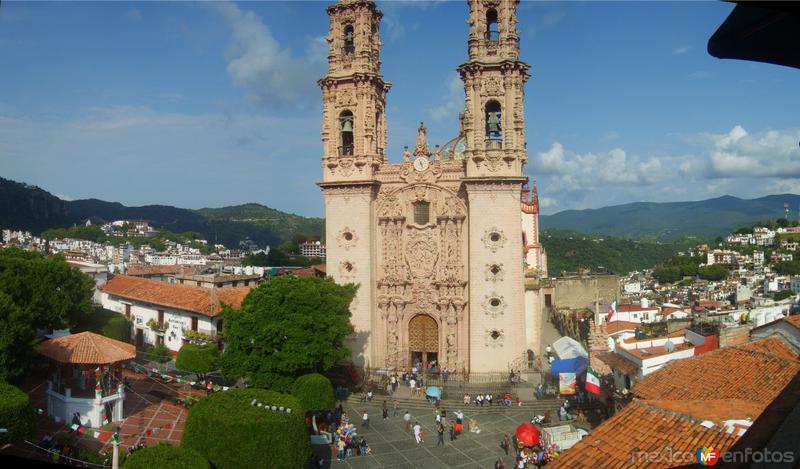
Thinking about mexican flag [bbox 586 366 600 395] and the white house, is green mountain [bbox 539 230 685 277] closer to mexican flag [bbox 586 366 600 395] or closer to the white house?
the white house

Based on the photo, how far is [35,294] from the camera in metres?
26.9

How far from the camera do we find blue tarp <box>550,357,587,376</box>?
26202 millimetres

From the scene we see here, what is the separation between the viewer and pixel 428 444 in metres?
22.4

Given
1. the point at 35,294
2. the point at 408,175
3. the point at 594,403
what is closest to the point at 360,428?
the point at 594,403

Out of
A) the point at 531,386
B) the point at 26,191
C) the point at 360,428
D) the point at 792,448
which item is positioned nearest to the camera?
the point at 792,448

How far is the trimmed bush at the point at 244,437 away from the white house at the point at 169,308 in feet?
53.1

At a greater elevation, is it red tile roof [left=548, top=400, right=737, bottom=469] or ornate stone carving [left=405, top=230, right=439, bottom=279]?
ornate stone carving [left=405, top=230, right=439, bottom=279]

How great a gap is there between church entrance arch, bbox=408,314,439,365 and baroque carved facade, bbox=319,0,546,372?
0.06 m

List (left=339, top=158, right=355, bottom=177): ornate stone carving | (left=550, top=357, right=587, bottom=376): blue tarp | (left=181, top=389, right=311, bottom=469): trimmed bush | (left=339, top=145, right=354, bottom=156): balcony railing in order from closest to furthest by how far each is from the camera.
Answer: (left=181, top=389, right=311, bottom=469): trimmed bush
(left=550, top=357, right=587, bottom=376): blue tarp
(left=339, top=158, right=355, bottom=177): ornate stone carving
(left=339, top=145, right=354, bottom=156): balcony railing

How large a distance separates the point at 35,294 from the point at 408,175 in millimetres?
18917

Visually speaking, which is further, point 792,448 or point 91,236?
point 91,236

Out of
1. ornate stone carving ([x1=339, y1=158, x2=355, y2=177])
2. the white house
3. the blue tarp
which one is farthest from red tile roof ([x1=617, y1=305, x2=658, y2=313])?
the white house

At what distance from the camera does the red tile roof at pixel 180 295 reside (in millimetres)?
34406

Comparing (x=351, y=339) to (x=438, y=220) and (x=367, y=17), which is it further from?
(x=367, y=17)
